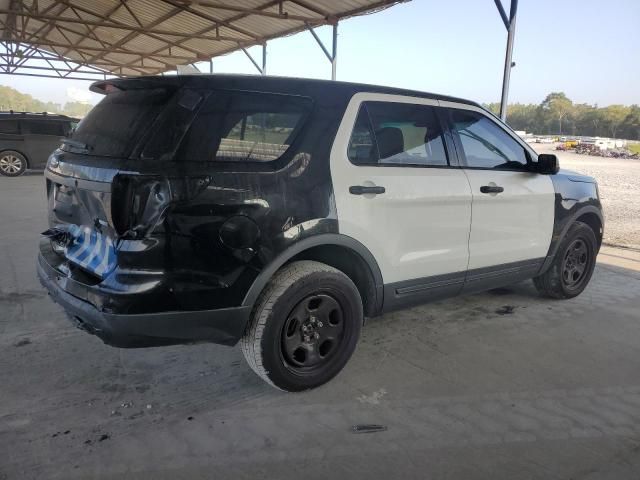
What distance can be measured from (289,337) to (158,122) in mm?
1384

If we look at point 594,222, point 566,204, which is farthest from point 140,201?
point 594,222

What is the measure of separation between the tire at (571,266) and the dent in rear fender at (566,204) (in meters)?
0.13

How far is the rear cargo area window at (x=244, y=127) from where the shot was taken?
253 centimetres

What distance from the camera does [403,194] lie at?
319 centimetres

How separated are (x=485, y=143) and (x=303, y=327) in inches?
83.3

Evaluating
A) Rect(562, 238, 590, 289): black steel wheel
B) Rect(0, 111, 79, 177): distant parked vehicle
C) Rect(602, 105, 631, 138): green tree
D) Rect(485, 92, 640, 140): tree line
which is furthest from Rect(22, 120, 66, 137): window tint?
Rect(602, 105, 631, 138): green tree

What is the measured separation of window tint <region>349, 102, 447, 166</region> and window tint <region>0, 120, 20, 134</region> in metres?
13.3

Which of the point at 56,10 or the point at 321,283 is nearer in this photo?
the point at 321,283

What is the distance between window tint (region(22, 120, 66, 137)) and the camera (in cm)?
1344

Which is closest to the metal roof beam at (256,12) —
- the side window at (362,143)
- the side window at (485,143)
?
the side window at (485,143)

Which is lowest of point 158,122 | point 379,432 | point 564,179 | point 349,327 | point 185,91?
point 379,432

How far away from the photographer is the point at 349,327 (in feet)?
10.3

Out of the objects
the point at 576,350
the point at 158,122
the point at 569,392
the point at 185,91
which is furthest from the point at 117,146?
the point at 576,350

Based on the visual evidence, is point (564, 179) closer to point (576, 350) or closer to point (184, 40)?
point (576, 350)
